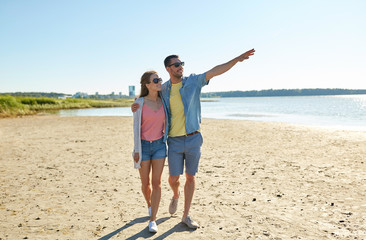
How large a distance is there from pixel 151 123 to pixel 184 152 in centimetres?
59

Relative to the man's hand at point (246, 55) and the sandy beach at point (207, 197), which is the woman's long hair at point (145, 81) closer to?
the man's hand at point (246, 55)

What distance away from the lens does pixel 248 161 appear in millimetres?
8672

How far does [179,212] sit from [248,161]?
433 cm

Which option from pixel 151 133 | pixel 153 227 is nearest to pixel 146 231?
pixel 153 227

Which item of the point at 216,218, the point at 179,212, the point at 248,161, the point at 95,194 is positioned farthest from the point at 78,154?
the point at 216,218

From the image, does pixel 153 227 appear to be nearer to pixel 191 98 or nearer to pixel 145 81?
pixel 191 98

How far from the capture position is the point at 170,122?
158 inches

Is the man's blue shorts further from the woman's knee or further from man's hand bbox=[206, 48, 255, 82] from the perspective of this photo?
man's hand bbox=[206, 48, 255, 82]

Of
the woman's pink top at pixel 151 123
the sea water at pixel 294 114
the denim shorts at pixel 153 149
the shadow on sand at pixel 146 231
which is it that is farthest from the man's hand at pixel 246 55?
the sea water at pixel 294 114

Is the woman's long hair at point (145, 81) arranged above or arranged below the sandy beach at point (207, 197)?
above

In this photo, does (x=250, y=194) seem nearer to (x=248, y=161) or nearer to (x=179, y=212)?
(x=179, y=212)

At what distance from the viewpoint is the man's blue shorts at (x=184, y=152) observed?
395 centimetres

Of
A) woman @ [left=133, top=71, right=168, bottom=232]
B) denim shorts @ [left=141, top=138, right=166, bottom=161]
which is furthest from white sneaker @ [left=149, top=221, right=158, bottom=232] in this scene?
denim shorts @ [left=141, top=138, right=166, bottom=161]

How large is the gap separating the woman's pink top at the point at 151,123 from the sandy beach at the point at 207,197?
130 centimetres
